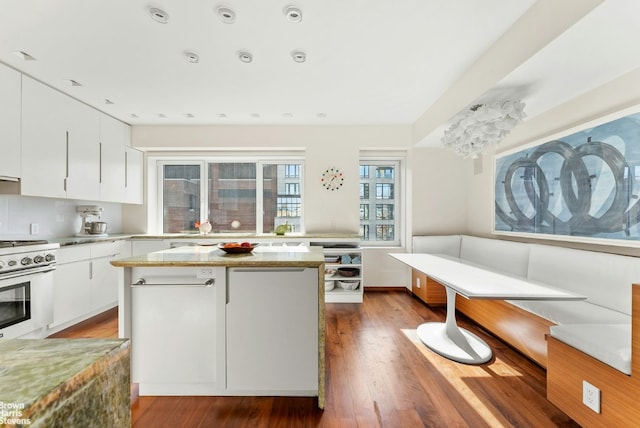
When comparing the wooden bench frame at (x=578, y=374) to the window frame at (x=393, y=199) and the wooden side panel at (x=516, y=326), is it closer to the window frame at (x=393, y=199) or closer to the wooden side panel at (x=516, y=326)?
the wooden side panel at (x=516, y=326)

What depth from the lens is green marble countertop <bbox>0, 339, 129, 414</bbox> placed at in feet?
1.16

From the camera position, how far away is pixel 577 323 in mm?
1840

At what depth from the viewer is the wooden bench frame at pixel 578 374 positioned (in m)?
1.29

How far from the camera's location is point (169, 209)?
4594 mm

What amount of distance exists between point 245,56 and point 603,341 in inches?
118

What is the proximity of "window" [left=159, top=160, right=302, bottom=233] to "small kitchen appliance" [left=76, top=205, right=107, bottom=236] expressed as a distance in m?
0.98

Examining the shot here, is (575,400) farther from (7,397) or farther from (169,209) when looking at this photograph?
(169,209)

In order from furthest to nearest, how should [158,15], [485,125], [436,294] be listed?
[436,294] → [485,125] → [158,15]

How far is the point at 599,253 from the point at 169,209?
5205 millimetres

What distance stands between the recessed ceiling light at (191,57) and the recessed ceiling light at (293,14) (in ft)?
3.01

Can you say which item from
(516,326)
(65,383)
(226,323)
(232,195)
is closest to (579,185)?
(516,326)

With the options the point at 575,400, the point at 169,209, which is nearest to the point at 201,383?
the point at 575,400

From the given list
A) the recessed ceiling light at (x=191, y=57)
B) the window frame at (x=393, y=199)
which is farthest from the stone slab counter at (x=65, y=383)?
the window frame at (x=393, y=199)

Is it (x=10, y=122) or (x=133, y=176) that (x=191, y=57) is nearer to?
(x=10, y=122)
